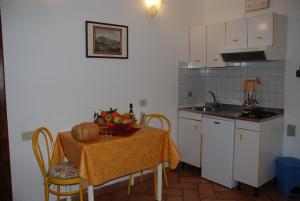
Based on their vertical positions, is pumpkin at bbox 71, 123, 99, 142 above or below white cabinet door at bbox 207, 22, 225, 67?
below

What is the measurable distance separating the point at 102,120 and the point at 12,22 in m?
1.21

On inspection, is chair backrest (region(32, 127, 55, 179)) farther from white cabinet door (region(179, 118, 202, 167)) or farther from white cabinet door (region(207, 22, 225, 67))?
white cabinet door (region(207, 22, 225, 67))

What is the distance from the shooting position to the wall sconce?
3236mm

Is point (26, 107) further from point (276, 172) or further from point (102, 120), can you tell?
point (276, 172)

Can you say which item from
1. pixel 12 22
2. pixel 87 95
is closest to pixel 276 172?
pixel 87 95

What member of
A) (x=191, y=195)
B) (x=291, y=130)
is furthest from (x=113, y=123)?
(x=291, y=130)

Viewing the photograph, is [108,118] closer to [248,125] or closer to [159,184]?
[159,184]

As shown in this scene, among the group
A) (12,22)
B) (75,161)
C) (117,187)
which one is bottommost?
(117,187)

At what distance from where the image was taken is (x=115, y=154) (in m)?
2.29

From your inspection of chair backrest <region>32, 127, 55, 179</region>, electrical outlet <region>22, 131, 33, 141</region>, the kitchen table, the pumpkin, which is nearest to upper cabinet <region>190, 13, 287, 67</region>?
the kitchen table

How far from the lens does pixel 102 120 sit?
99.7 inches

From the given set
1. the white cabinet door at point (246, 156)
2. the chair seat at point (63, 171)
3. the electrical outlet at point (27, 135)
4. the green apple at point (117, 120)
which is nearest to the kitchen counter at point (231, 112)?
the white cabinet door at point (246, 156)

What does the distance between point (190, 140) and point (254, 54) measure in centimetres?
140

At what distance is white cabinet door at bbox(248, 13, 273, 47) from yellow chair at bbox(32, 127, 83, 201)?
97.1 inches
